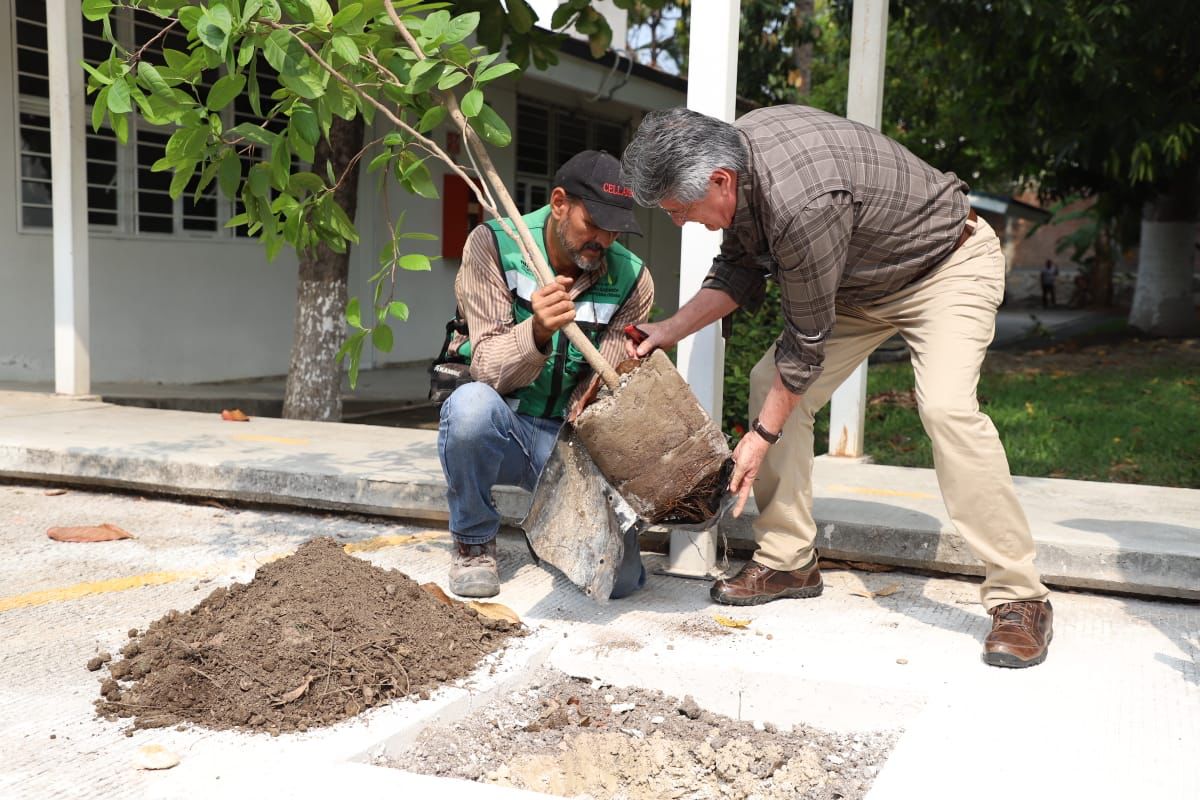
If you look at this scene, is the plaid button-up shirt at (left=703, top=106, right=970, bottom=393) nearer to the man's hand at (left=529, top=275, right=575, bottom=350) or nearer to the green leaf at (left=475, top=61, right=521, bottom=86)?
the man's hand at (left=529, top=275, right=575, bottom=350)

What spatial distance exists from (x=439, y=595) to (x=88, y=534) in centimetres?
180

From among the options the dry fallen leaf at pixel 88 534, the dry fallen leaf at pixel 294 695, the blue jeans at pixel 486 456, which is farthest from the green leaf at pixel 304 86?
the dry fallen leaf at pixel 88 534

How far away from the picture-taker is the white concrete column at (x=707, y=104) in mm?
3908

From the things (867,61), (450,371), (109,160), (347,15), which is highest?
(867,61)

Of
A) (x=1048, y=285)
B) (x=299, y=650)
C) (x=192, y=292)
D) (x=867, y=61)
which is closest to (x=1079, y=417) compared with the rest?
(x=867, y=61)

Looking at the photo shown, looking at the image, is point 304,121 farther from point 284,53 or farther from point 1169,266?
point 1169,266

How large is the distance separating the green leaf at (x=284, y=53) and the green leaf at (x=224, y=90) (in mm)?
110

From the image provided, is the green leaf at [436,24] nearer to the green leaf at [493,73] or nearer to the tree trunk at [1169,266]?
the green leaf at [493,73]

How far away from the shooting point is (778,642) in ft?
11.2

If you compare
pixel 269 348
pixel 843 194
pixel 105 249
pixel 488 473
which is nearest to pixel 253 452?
pixel 488 473

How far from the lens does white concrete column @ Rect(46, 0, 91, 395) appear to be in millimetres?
7199

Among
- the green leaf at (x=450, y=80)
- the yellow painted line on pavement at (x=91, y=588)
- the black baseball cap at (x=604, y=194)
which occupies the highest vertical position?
the green leaf at (x=450, y=80)

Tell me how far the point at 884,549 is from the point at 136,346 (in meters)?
7.79

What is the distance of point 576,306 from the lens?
12.4 ft
